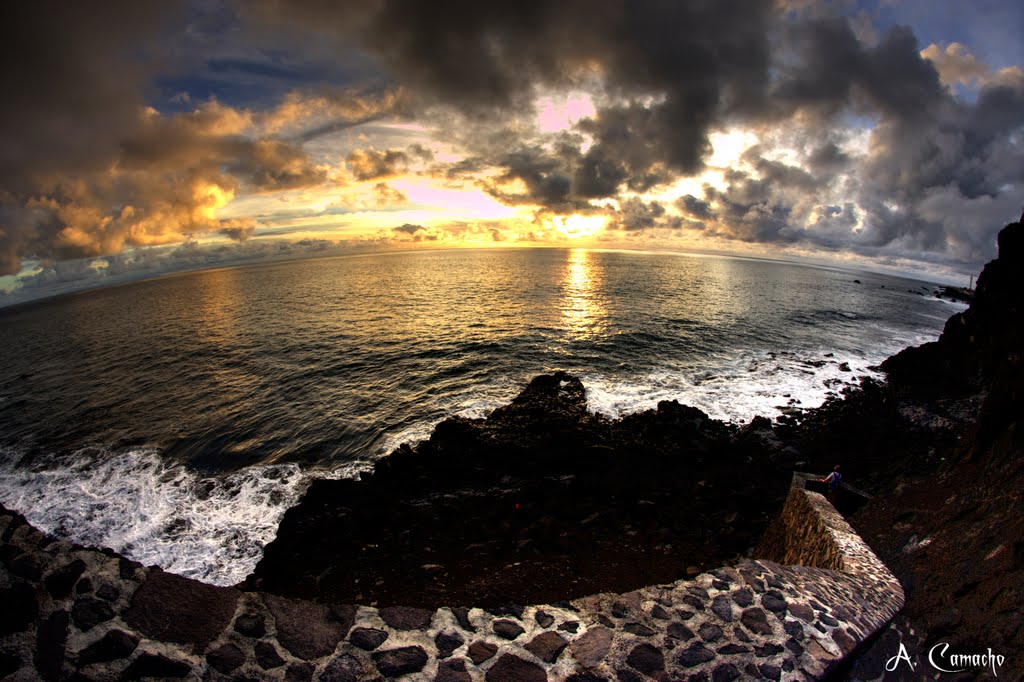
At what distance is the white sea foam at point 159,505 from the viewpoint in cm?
1398

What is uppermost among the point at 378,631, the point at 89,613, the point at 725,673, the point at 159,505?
the point at 89,613

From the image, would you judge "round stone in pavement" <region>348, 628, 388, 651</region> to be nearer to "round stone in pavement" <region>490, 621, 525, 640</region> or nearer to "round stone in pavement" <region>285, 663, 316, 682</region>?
"round stone in pavement" <region>285, 663, 316, 682</region>

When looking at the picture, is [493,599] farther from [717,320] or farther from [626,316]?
[717,320]

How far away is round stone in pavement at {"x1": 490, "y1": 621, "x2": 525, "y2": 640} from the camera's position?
6371mm

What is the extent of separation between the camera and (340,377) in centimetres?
3086

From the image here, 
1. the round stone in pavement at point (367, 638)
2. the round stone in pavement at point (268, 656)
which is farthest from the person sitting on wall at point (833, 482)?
the round stone in pavement at point (268, 656)

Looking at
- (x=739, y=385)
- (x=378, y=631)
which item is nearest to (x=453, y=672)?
(x=378, y=631)

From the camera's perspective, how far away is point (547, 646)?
6.25 metres

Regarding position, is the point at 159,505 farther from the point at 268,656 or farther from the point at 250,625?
the point at 268,656

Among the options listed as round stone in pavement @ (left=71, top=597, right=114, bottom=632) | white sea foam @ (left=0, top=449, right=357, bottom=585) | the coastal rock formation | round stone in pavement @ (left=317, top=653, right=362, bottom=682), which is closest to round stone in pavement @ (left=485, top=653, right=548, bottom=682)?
round stone in pavement @ (left=317, top=653, right=362, bottom=682)

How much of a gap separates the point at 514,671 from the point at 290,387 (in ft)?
95.1

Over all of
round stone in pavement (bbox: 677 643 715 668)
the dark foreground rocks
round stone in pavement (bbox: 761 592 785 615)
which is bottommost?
the dark foreground rocks

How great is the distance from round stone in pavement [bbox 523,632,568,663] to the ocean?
12.4m

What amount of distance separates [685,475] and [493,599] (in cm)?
1127
